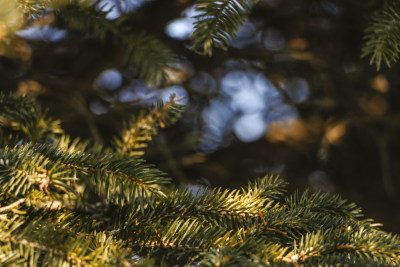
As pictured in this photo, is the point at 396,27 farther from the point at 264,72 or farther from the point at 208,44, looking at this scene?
the point at 264,72

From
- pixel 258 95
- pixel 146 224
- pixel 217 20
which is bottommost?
pixel 146 224

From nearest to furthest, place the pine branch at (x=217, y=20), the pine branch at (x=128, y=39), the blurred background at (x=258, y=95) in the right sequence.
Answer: the pine branch at (x=217, y=20)
the pine branch at (x=128, y=39)
the blurred background at (x=258, y=95)

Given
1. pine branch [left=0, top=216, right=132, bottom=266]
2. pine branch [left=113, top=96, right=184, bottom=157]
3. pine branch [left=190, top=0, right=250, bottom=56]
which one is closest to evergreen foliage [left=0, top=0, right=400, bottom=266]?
pine branch [left=0, top=216, right=132, bottom=266]

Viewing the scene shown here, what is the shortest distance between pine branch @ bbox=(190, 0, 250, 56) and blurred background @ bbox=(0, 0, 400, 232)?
1.83ft

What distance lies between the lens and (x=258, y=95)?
4.85ft

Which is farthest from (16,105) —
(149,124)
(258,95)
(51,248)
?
(258,95)

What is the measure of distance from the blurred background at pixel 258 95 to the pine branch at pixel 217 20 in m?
0.56

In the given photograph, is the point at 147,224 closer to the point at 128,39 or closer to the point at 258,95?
the point at 128,39

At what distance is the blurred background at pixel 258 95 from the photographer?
1.09 m

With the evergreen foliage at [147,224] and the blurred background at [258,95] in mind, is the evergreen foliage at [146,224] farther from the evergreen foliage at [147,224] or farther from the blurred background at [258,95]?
the blurred background at [258,95]

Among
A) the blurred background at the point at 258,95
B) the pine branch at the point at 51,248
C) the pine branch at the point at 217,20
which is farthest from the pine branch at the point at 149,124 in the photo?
the blurred background at the point at 258,95

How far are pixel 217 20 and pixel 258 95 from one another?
37.6 inches

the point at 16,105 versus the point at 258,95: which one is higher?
the point at 258,95

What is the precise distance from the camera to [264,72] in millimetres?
1438
